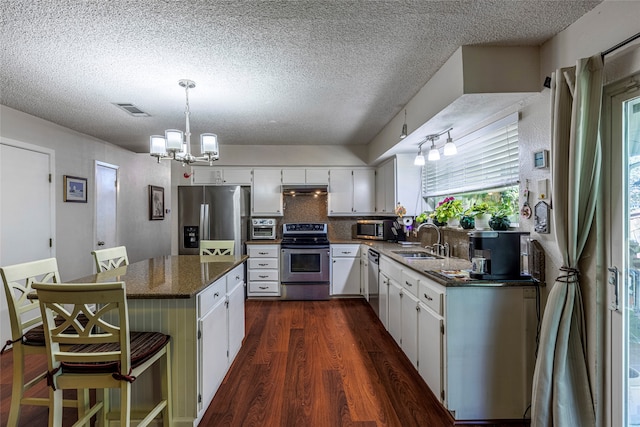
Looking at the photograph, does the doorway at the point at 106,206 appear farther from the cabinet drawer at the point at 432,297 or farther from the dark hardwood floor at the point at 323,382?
the cabinet drawer at the point at 432,297

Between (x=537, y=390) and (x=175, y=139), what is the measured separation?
112 inches

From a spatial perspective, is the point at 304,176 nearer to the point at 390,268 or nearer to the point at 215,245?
the point at 215,245

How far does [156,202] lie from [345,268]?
13.2 ft

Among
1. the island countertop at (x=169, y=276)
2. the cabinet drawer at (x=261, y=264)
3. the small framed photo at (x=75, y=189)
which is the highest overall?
the small framed photo at (x=75, y=189)

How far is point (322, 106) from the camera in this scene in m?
3.04

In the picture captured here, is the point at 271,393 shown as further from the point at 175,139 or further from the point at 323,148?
the point at 323,148

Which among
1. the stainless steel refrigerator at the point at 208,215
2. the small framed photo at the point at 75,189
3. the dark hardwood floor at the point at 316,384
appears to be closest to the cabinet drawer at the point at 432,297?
the dark hardwood floor at the point at 316,384

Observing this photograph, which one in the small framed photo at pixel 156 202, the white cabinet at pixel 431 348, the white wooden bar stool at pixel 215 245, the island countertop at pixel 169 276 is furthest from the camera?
the small framed photo at pixel 156 202

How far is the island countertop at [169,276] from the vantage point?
170 centimetres

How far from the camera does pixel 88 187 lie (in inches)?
159

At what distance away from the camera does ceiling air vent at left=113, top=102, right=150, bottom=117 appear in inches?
116

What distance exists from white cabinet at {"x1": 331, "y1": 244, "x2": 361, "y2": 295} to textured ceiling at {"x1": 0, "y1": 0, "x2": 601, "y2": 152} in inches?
78.6

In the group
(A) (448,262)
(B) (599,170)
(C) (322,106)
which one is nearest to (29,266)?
(C) (322,106)

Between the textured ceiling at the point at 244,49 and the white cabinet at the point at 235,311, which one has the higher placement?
the textured ceiling at the point at 244,49
